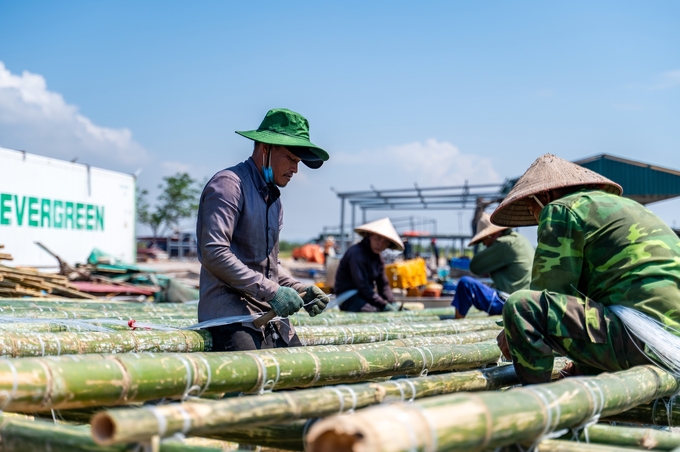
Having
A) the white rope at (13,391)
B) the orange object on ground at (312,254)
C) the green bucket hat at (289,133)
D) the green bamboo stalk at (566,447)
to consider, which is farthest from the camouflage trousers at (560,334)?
the orange object on ground at (312,254)

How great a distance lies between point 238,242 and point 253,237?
3.4 inches

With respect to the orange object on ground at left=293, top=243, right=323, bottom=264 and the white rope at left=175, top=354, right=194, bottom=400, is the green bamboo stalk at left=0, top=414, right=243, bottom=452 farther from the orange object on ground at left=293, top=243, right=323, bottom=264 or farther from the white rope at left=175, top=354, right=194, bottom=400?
the orange object on ground at left=293, top=243, right=323, bottom=264

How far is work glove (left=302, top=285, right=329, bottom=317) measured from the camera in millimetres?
3717

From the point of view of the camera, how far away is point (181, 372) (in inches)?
92.5

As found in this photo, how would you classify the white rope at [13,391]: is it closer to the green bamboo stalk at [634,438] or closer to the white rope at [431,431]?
the white rope at [431,431]

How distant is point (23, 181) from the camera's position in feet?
35.6

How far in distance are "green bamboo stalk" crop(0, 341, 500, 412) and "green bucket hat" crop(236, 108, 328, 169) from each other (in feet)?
3.80

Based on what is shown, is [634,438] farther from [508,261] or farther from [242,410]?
[508,261]

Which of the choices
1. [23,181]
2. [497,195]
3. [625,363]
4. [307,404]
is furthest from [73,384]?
[497,195]

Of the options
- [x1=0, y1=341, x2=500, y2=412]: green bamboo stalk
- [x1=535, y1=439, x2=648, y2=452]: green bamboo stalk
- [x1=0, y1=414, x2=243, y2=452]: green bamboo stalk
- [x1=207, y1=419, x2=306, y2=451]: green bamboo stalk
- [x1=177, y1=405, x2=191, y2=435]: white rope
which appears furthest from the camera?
[x1=207, y1=419, x2=306, y2=451]: green bamboo stalk

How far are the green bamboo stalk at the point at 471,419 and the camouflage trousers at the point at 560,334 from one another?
498mm

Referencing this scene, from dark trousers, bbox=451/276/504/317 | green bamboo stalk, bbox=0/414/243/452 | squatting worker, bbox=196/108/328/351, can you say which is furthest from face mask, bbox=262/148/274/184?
dark trousers, bbox=451/276/504/317

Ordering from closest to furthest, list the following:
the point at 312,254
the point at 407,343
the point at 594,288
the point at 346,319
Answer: the point at 594,288 < the point at 407,343 < the point at 346,319 < the point at 312,254

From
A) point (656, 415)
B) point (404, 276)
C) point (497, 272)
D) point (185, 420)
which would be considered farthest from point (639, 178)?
point (185, 420)
